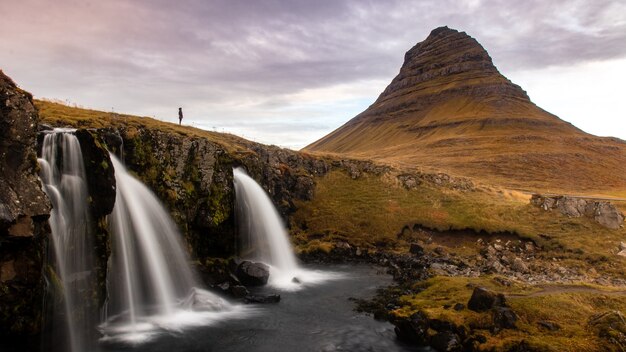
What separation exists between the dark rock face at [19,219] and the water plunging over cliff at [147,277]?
594cm

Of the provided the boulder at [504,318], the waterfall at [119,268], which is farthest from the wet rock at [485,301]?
the waterfall at [119,268]

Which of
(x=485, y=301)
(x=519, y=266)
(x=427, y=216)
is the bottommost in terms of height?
(x=519, y=266)

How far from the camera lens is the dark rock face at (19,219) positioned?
16328 millimetres

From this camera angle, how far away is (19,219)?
16.3m

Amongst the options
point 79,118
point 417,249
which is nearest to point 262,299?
point 417,249

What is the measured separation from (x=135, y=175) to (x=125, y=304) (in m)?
9.93

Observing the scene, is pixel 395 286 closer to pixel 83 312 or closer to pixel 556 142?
pixel 83 312

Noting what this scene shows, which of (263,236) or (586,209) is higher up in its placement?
(586,209)

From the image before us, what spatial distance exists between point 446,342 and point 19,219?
20.0 meters

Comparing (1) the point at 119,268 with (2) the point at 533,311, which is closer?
(2) the point at 533,311

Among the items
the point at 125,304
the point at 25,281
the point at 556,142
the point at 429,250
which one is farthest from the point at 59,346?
the point at 556,142

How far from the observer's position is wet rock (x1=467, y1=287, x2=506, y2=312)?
22.4 m

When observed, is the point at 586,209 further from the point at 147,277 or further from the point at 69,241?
the point at 69,241

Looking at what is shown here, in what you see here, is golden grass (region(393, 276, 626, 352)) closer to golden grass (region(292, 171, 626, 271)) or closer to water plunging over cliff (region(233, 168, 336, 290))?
water plunging over cliff (region(233, 168, 336, 290))
